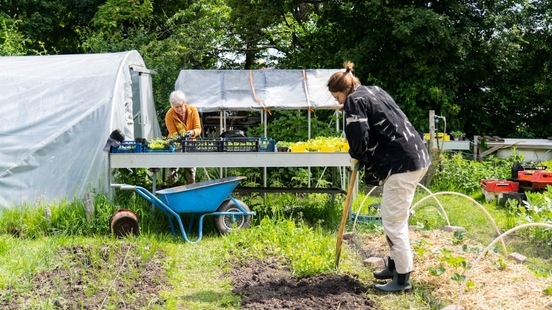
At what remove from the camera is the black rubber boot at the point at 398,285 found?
176 inches

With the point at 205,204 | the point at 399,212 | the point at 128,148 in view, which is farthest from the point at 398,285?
the point at 128,148

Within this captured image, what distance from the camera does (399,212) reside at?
4422 millimetres

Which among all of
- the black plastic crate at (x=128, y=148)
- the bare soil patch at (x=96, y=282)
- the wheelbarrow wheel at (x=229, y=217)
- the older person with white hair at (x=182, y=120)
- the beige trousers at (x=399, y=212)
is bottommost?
the bare soil patch at (x=96, y=282)

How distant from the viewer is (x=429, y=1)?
43.4ft

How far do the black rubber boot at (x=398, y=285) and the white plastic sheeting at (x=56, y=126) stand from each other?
3.87 m

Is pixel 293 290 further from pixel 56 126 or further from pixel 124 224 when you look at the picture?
pixel 56 126

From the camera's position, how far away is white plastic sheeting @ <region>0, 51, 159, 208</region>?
7.29m

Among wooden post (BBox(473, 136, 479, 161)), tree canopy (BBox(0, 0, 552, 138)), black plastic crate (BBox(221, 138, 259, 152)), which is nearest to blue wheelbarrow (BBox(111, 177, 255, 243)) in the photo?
black plastic crate (BBox(221, 138, 259, 152))

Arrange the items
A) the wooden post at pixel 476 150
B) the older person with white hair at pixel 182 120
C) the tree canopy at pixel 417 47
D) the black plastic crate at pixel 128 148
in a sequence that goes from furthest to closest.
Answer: the tree canopy at pixel 417 47, the wooden post at pixel 476 150, the older person with white hair at pixel 182 120, the black plastic crate at pixel 128 148

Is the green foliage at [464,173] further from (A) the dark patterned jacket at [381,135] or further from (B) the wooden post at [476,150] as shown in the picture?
(A) the dark patterned jacket at [381,135]

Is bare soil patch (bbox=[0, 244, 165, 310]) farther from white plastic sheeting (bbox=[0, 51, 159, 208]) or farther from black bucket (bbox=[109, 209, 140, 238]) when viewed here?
white plastic sheeting (bbox=[0, 51, 159, 208])

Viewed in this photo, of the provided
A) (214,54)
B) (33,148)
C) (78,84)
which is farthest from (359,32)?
(33,148)

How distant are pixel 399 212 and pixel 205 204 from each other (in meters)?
2.52

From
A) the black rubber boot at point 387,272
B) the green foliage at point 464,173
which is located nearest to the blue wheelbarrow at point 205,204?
the black rubber boot at point 387,272
